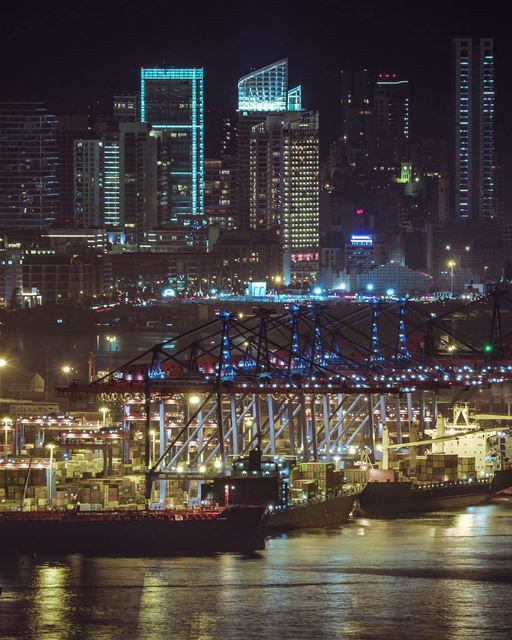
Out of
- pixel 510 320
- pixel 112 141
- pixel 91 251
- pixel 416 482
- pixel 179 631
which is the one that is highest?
pixel 112 141

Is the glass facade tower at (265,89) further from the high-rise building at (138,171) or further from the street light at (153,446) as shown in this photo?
the street light at (153,446)

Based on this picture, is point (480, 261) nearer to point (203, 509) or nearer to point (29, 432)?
point (29, 432)

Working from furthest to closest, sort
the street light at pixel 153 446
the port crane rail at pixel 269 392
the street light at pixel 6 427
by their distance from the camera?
the street light at pixel 6 427 → the street light at pixel 153 446 → the port crane rail at pixel 269 392

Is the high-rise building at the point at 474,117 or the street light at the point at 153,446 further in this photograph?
the high-rise building at the point at 474,117

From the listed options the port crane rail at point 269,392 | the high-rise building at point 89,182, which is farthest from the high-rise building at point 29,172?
the port crane rail at point 269,392

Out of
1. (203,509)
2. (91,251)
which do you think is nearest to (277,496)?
(203,509)

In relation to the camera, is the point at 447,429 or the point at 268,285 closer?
the point at 447,429

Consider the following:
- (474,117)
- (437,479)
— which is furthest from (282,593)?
(474,117)
